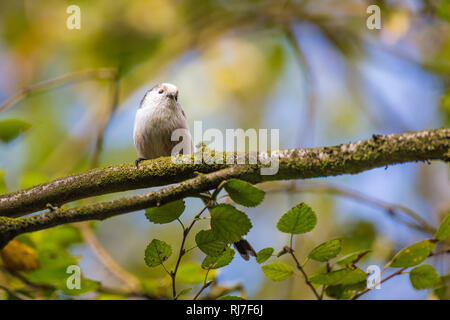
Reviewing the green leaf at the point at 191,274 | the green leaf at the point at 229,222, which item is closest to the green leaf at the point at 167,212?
the green leaf at the point at 229,222

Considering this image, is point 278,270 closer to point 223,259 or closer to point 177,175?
point 223,259

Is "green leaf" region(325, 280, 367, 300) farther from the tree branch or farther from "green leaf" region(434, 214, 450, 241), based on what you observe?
the tree branch

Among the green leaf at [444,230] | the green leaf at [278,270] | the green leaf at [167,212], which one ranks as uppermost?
the green leaf at [167,212]

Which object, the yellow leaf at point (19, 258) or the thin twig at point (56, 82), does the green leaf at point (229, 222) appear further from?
the thin twig at point (56, 82)

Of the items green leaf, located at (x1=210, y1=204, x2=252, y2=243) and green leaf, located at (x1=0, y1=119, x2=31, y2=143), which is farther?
green leaf, located at (x1=0, y1=119, x2=31, y2=143)

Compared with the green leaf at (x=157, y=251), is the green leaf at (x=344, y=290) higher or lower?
lower

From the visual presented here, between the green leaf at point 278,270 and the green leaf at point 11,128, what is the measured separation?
146 centimetres

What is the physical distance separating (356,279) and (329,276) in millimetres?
121

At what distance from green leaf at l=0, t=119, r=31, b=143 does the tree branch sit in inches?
12.1

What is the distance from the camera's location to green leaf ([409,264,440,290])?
171cm

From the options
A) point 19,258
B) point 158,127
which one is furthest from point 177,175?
point 158,127

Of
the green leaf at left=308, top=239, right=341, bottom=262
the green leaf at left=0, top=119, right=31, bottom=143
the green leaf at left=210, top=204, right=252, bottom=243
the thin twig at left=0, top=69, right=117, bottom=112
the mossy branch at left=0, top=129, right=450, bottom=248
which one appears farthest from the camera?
the thin twig at left=0, top=69, right=117, bottom=112

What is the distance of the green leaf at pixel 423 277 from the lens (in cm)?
171

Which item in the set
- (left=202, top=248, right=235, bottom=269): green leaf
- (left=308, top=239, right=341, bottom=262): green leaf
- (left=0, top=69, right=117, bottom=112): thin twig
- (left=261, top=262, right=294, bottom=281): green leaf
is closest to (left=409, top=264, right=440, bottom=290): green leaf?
(left=308, top=239, right=341, bottom=262): green leaf
